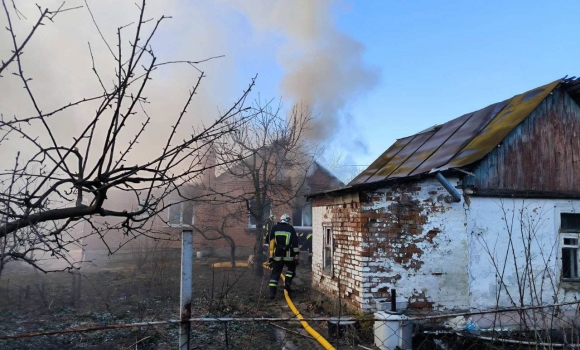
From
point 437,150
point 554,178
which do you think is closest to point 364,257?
point 437,150

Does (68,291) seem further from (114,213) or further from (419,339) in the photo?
(114,213)

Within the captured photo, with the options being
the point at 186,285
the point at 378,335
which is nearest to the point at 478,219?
the point at 378,335

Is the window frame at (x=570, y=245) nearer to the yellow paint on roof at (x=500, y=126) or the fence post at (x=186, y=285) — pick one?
the yellow paint on roof at (x=500, y=126)

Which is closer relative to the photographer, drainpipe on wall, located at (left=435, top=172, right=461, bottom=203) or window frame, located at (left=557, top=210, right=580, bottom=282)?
drainpipe on wall, located at (left=435, top=172, right=461, bottom=203)

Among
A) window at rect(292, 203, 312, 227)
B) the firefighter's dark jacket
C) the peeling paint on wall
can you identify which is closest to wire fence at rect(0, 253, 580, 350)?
the peeling paint on wall

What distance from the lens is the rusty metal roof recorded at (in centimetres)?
820

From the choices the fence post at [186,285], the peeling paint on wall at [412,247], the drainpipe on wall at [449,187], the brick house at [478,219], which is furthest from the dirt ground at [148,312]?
the drainpipe on wall at [449,187]

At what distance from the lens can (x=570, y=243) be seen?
8.27 meters

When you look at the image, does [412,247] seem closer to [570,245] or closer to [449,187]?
[449,187]

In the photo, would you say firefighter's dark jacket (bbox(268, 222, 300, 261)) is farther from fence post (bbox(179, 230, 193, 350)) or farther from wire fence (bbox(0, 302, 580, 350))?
fence post (bbox(179, 230, 193, 350))

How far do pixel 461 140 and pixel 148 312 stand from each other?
733 cm

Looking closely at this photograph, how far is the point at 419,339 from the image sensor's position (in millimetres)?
7109

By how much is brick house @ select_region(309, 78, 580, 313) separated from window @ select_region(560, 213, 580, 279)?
2 cm

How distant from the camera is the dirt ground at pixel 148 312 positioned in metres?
6.60
